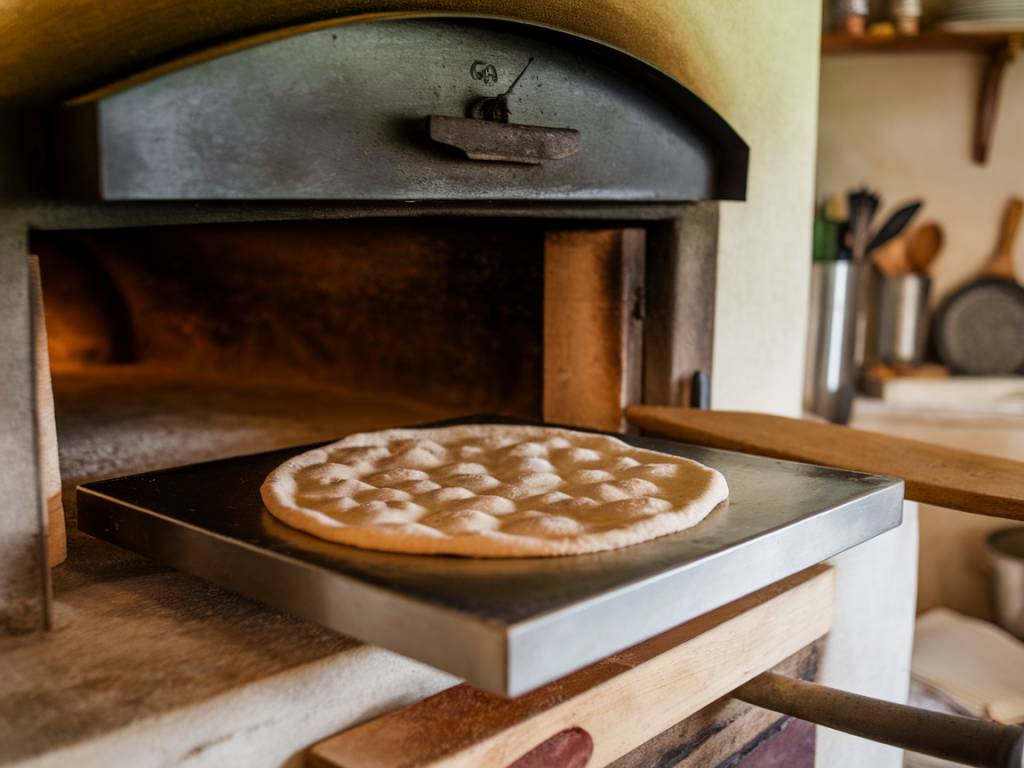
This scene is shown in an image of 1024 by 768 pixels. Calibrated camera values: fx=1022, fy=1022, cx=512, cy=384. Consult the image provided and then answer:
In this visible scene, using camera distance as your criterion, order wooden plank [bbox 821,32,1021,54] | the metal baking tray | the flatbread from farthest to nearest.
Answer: wooden plank [bbox 821,32,1021,54]
the flatbread
the metal baking tray

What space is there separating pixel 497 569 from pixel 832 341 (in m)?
2.29

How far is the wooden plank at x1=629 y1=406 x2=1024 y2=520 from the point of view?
1.26 meters

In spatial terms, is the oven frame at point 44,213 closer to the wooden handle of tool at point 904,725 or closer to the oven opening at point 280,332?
the oven opening at point 280,332

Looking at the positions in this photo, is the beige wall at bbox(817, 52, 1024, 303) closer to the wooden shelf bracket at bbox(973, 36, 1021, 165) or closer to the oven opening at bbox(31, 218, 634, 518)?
the wooden shelf bracket at bbox(973, 36, 1021, 165)

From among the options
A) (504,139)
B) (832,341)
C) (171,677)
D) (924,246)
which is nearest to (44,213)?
(171,677)

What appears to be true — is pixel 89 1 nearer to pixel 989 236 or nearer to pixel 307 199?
pixel 307 199

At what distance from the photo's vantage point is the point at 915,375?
3139mm

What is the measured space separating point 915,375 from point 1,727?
2873 mm

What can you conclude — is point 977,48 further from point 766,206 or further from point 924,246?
point 766,206

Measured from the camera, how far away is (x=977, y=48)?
3236mm

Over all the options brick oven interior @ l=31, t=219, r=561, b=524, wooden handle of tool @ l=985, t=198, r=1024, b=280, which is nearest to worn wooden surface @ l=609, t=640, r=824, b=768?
brick oven interior @ l=31, t=219, r=561, b=524

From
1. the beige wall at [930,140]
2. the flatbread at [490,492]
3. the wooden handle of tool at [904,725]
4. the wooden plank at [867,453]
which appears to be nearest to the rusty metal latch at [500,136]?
the flatbread at [490,492]

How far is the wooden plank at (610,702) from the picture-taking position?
35.4 inches

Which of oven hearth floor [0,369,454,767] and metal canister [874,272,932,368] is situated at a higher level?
metal canister [874,272,932,368]
